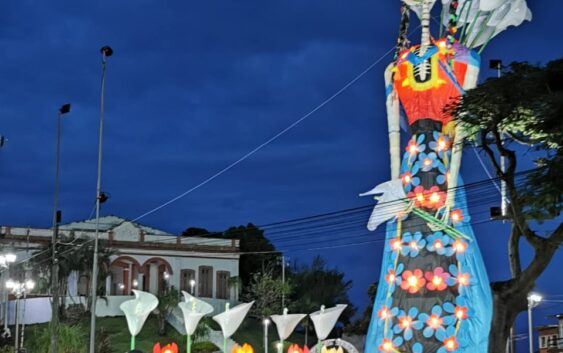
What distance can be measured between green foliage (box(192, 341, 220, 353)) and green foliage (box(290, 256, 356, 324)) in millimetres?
10249

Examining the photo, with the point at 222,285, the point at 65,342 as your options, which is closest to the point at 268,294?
the point at 222,285

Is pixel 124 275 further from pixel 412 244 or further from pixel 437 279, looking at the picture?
pixel 437 279

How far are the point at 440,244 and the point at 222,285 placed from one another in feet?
103

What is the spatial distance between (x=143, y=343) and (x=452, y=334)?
23.5 meters

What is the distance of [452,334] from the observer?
25453 mm

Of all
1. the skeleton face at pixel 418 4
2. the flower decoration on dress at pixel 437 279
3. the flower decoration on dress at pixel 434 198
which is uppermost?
the skeleton face at pixel 418 4

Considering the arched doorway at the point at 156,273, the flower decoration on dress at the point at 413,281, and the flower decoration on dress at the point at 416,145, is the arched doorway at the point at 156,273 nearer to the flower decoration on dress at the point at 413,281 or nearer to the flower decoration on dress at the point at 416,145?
the flower decoration on dress at the point at 413,281

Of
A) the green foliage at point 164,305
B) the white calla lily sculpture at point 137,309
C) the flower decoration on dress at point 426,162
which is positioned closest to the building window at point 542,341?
the green foliage at point 164,305

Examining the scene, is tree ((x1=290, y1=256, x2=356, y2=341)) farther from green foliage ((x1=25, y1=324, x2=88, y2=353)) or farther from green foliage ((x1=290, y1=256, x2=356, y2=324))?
green foliage ((x1=25, y1=324, x2=88, y2=353))

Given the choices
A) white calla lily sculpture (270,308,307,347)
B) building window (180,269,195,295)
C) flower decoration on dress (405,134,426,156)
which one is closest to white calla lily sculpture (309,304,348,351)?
white calla lily sculpture (270,308,307,347)

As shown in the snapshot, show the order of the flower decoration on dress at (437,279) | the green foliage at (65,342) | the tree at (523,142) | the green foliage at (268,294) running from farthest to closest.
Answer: the green foliage at (268,294) → the green foliage at (65,342) → the flower decoration on dress at (437,279) → the tree at (523,142)

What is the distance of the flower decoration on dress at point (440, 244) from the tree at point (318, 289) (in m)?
28.5

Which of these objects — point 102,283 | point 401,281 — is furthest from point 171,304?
point 401,281

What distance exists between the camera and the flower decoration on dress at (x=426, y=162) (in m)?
26.8
